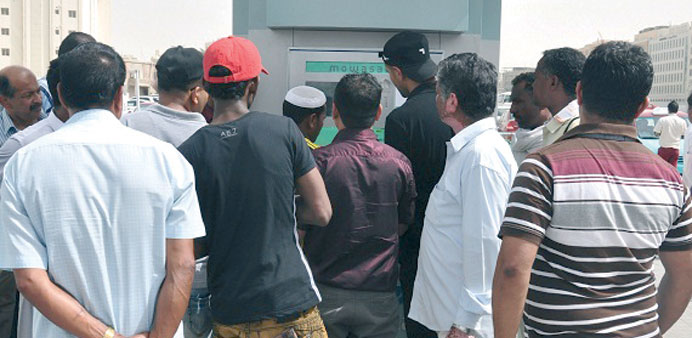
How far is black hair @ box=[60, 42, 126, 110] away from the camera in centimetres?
222

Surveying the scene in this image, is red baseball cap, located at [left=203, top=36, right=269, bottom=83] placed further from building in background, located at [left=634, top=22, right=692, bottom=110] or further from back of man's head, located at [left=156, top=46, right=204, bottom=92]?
building in background, located at [left=634, top=22, right=692, bottom=110]

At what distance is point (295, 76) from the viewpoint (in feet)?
14.8

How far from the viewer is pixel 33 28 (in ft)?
305

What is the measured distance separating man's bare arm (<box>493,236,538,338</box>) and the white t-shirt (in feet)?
37.3

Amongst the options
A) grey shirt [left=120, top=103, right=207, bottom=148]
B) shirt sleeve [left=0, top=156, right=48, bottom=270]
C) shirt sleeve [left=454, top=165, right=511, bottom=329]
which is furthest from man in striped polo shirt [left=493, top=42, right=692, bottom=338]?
grey shirt [left=120, top=103, right=207, bottom=148]

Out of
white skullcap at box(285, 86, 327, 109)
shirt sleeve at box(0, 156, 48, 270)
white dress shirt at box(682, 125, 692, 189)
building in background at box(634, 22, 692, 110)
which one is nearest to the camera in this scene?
shirt sleeve at box(0, 156, 48, 270)

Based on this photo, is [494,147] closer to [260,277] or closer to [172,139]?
[260,277]

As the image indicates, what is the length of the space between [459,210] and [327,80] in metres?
2.04

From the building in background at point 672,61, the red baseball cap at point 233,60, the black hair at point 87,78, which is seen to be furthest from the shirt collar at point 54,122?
the building in background at point 672,61

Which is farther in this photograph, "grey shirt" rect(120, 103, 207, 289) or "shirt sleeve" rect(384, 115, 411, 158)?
"shirt sleeve" rect(384, 115, 411, 158)

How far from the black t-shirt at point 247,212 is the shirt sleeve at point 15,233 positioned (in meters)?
0.66

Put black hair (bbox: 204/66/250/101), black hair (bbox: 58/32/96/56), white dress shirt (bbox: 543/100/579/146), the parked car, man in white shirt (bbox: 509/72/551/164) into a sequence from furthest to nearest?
1. the parked car
2. man in white shirt (bbox: 509/72/551/164)
3. black hair (bbox: 58/32/96/56)
4. white dress shirt (bbox: 543/100/579/146)
5. black hair (bbox: 204/66/250/101)

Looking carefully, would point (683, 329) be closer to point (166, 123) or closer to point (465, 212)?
point (465, 212)

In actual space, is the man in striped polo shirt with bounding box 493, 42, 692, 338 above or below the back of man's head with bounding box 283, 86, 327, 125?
below
